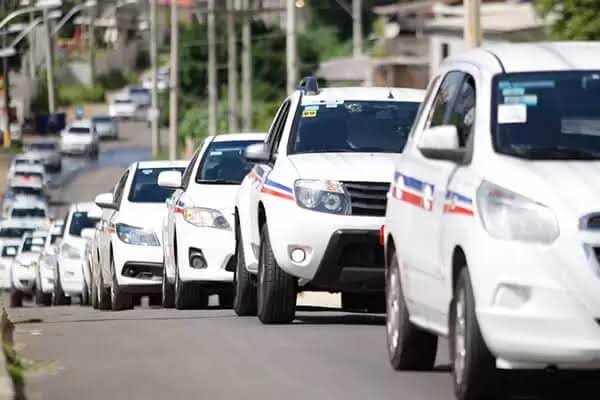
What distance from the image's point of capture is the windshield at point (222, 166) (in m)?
20.0

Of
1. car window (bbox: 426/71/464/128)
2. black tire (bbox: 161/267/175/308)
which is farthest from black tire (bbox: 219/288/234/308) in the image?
car window (bbox: 426/71/464/128)

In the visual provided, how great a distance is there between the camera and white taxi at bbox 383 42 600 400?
9609 mm

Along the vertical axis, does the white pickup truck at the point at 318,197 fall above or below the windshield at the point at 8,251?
above

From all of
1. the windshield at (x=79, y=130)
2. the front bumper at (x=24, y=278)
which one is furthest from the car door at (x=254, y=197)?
the windshield at (x=79, y=130)

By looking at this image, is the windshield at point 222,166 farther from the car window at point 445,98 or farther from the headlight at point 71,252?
the headlight at point 71,252

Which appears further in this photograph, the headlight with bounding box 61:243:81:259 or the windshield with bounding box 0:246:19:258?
the windshield with bounding box 0:246:19:258

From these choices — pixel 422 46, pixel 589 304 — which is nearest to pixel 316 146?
pixel 589 304

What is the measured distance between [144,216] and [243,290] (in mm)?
6339

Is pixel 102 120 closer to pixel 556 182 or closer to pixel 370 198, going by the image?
pixel 370 198

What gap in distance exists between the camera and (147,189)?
2394cm

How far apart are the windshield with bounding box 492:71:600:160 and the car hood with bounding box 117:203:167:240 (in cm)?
1199

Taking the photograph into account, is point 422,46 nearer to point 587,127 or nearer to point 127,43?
point 587,127

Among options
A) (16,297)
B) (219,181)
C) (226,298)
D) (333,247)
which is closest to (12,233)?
(16,297)

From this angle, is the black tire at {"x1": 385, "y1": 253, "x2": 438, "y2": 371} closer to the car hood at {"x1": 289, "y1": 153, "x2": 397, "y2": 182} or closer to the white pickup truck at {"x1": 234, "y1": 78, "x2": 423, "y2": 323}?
the white pickup truck at {"x1": 234, "y1": 78, "x2": 423, "y2": 323}
